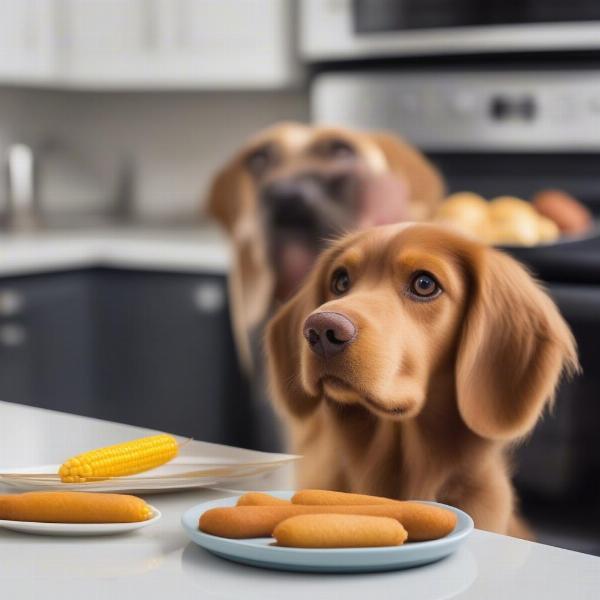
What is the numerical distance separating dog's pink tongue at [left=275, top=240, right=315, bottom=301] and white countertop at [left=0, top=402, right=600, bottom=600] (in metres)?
0.41

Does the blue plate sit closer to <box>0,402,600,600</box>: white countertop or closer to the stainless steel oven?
<box>0,402,600,600</box>: white countertop

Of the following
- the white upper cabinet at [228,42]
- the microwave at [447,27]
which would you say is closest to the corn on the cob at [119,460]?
the microwave at [447,27]

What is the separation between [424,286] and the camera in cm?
69

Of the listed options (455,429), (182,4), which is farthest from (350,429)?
(182,4)

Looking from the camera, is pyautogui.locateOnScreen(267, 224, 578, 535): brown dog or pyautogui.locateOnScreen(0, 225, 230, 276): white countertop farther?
pyautogui.locateOnScreen(0, 225, 230, 276): white countertop

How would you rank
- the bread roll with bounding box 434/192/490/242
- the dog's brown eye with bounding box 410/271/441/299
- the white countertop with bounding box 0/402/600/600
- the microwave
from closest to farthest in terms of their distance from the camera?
the white countertop with bounding box 0/402/600/600
the dog's brown eye with bounding box 410/271/441/299
the bread roll with bounding box 434/192/490/242
the microwave

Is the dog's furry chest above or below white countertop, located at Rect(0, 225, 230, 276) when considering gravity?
Result: above

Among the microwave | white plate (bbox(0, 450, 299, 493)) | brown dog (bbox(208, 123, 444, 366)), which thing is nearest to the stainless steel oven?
the microwave

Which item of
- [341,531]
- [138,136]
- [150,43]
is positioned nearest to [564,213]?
[150,43]

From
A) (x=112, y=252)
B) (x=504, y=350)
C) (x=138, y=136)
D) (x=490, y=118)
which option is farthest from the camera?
(x=138, y=136)

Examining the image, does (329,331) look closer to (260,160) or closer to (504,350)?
(504,350)

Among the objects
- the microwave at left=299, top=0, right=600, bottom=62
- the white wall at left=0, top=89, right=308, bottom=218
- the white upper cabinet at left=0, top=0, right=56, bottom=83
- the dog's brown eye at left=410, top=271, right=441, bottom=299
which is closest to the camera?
the dog's brown eye at left=410, top=271, right=441, bottom=299

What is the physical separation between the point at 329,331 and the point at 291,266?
554 millimetres

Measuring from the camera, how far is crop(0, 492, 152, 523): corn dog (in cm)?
68
